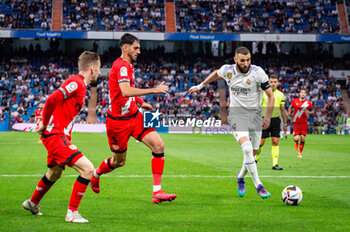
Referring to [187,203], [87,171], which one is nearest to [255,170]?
[187,203]

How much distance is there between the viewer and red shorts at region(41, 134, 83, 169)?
5.94 m

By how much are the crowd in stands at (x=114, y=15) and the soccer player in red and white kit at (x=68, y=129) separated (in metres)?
41.8

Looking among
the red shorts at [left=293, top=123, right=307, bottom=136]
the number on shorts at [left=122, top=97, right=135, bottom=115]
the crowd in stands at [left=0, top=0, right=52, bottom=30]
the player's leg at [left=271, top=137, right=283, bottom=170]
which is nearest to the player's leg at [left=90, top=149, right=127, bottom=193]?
the number on shorts at [left=122, top=97, right=135, bottom=115]

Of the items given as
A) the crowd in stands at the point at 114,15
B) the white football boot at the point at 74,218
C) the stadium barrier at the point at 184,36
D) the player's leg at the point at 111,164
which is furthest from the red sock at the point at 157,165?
the crowd in stands at the point at 114,15

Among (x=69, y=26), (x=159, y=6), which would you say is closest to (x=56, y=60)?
(x=69, y=26)

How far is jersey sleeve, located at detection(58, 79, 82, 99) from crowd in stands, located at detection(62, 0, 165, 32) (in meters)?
42.0

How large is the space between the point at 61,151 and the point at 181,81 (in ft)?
136

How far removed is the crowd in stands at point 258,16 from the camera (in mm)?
48844

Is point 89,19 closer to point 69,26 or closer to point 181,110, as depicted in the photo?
point 69,26

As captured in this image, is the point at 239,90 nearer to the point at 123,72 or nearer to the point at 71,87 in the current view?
the point at 123,72

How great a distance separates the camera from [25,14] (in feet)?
156

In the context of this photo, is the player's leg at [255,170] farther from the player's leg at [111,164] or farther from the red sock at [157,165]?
the player's leg at [111,164]

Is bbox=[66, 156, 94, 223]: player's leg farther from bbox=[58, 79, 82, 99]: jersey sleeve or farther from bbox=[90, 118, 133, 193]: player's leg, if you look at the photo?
bbox=[90, 118, 133, 193]: player's leg

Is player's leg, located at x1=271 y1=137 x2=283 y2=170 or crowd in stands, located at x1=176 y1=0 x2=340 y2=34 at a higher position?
crowd in stands, located at x1=176 y1=0 x2=340 y2=34
